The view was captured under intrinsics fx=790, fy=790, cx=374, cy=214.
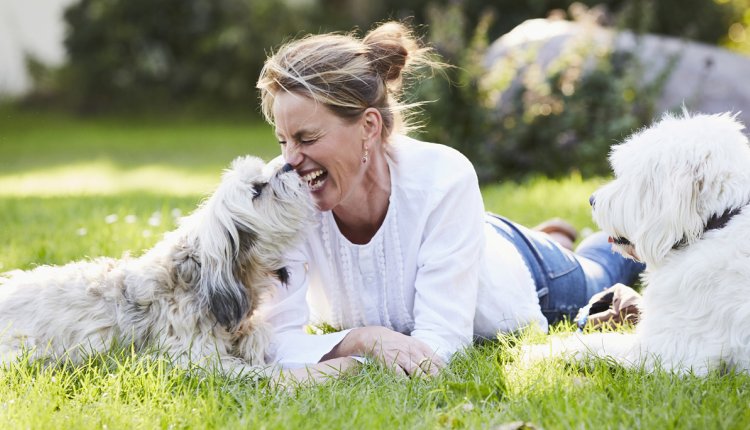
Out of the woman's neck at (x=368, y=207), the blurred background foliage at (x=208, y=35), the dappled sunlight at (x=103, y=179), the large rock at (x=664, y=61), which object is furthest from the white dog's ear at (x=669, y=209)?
the blurred background foliage at (x=208, y=35)

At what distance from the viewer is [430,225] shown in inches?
155

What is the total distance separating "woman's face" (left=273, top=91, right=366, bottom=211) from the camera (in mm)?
3734

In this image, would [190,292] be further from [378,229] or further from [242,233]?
[378,229]

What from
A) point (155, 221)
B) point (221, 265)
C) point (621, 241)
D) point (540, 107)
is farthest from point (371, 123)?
point (540, 107)

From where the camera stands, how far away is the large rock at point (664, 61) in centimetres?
955

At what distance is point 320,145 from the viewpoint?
3766mm

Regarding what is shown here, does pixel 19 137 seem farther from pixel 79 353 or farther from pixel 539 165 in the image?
pixel 79 353

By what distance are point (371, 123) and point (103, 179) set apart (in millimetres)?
9682

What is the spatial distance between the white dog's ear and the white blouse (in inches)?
34.1

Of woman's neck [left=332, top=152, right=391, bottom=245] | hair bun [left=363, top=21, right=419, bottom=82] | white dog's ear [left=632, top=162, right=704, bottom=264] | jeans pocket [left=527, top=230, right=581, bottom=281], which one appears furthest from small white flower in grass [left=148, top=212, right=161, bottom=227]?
white dog's ear [left=632, top=162, right=704, bottom=264]

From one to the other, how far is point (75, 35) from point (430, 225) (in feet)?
60.7

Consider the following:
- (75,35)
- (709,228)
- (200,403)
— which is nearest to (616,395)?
(709,228)

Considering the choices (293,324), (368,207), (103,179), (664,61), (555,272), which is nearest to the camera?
(293,324)

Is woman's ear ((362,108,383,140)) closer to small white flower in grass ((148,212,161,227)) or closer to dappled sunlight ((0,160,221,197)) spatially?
small white flower in grass ((148,212,161,227))
